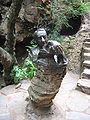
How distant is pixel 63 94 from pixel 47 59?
179 cm

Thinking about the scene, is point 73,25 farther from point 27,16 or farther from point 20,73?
point 20,73

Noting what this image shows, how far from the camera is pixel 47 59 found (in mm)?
2967

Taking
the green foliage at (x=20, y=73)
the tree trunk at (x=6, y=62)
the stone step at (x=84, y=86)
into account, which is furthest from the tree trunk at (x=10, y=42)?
the stone step at (x=84, y=86)

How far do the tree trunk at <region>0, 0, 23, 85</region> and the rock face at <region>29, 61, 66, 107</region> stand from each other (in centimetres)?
153

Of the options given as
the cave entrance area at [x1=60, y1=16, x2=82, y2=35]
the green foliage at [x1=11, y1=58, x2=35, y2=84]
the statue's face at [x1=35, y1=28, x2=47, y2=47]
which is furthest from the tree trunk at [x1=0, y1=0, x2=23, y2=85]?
the cave entrance area at [x1=60, y1=16, x2=82, y2=35]

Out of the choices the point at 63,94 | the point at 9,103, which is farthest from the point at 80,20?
the point at 9,103

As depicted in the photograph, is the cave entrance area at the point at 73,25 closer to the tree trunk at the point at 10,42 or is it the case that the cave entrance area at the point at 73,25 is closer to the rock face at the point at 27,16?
the rock face at the point at 27,16

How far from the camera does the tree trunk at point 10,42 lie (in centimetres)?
446

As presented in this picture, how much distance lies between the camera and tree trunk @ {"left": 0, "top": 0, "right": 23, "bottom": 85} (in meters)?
4.46

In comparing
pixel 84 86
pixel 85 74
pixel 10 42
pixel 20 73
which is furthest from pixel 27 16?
pixel 84 86

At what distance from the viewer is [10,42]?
5.02 metres

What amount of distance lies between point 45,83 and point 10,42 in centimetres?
222

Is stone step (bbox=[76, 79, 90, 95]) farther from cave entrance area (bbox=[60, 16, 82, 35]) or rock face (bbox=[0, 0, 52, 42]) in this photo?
cave entrance area (bbox=[60, 16, 82, 35])

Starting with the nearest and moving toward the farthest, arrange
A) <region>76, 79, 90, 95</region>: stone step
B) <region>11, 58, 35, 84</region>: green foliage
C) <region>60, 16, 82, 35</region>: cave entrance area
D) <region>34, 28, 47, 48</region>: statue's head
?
<region>34, 28, 47, 48</region>: statue's head, <region>76, 79, 90, 95</region>: stone step, <region>11, 58, 35, 84</region>: green foliage, <region>60, 16, 82, 35</region>: cave entrance area
